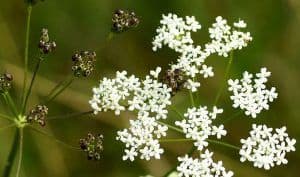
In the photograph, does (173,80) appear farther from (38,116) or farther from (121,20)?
(38,116)

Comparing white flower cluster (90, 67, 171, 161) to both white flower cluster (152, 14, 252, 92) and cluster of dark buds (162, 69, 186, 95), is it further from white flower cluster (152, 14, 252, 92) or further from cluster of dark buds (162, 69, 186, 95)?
white flower cluster (152, 14, 252, 92)

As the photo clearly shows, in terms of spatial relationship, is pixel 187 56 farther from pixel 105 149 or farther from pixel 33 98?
pixel 33 98

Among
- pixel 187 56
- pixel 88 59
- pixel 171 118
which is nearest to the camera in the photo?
pixel 88 59

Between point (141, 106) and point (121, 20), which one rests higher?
point (121, 20)


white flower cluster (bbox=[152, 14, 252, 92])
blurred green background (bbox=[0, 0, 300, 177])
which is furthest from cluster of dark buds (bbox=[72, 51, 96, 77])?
blurred green background (bbox=[0, 0, 300, 177])

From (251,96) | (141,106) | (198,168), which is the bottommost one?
(198,168)

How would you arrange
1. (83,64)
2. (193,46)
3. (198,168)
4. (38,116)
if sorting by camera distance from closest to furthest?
(38,116) → (83,64) → (198,168) → (193,46)

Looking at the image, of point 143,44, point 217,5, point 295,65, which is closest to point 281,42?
point 295,65

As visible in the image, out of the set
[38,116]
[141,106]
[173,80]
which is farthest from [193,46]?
[38,116]
